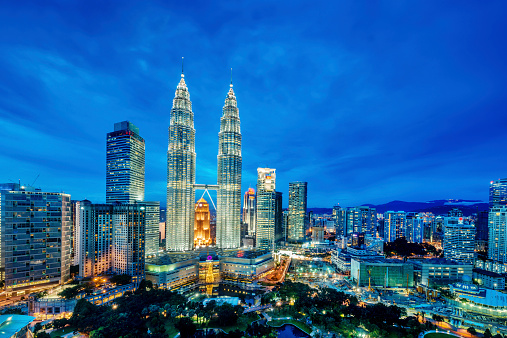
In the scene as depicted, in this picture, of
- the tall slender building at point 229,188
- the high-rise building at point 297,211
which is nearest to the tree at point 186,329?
the tall slender building at point 229,188

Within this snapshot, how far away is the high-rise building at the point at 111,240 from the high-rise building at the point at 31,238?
525 centimetres

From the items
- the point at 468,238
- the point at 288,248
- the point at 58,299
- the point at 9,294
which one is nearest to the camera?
the point at 58,299

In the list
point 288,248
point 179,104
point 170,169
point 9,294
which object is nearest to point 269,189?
point 288,248

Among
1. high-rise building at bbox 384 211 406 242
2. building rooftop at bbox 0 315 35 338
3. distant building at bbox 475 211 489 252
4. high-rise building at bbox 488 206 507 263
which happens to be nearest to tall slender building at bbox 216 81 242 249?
building rooftop at bbox 0 315 35 338

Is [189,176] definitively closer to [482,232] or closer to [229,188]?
[229,188]

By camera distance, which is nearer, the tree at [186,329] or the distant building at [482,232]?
the tree at [186,329]

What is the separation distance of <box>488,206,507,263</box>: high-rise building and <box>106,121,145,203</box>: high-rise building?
102545 millimetres

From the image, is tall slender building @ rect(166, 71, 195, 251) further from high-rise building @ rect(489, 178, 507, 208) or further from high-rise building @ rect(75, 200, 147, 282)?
high-rise building @ rect(489, 178, 507, 208)

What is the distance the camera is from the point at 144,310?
34062mm

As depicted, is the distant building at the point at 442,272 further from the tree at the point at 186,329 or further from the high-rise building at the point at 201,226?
the high-rise building at the point at 201,226

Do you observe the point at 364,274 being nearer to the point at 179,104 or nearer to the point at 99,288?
the point at 99,288

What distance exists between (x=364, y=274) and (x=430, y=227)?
252ft

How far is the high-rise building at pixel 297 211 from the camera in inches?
4405

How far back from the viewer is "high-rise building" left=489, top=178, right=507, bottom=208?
3285 inches
